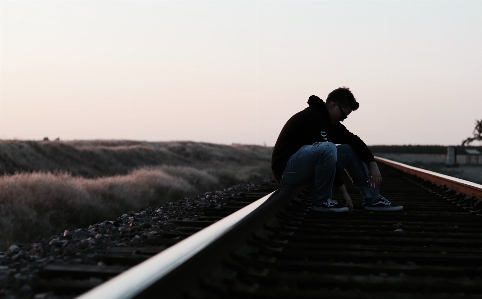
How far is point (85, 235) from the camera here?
4988 mm

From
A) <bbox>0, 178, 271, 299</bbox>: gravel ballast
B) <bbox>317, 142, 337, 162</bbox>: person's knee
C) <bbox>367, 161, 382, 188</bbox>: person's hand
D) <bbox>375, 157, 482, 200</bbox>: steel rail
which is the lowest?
<bbox>0, 178, 271, 299</bbox>: gravel ballast

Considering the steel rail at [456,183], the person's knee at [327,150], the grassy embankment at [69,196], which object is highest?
the person's knee at [327,150]

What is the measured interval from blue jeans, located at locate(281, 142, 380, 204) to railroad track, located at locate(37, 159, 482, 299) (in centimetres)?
46

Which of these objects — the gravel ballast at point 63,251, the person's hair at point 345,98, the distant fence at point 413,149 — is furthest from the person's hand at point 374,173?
the distant fence at point 413,149

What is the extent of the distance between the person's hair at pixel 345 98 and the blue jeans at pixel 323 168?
16.4 inches

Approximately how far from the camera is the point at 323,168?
5.43 metres

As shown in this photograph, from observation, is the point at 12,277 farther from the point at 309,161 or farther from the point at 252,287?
the point at 309,161

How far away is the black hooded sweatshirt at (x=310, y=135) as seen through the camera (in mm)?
5598

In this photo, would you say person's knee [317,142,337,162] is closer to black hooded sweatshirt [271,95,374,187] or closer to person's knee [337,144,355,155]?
black hooded sweatshirt [271,95,374,187]

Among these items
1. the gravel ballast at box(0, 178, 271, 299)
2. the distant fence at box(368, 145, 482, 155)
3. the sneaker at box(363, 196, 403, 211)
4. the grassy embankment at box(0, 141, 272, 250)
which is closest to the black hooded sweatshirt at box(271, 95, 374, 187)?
the sneaker at box(363, 196, 403, 211)

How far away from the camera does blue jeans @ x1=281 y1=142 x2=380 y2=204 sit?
5387 millimetres

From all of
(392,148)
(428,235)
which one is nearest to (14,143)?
(428,235)

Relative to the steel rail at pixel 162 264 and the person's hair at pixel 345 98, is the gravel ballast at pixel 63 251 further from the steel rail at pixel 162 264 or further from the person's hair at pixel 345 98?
the person's hair at pixel 345 98

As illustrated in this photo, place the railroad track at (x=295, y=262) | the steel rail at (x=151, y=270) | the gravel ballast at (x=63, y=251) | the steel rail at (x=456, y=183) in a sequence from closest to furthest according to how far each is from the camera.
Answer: the steel rail at (x=151, y=270) → the railroad track at (x=295, y=262) → the gravel ballast at (x=63, y=251) → the steel rail at (x=456, y=183)
